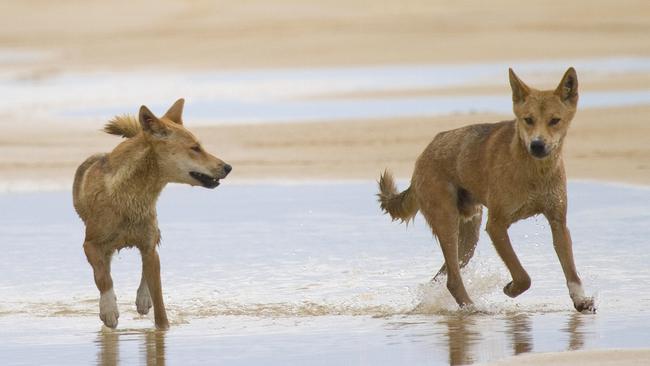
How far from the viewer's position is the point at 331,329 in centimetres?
888

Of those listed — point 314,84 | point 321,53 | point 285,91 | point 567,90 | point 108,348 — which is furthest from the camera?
point 321,53

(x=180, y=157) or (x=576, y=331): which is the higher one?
(x=180, y=157)

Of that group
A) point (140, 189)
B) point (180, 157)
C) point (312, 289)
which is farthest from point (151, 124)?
point (312, 289)

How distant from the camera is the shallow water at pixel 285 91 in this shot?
76.6 feet

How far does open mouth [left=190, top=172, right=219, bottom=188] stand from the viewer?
938 cm

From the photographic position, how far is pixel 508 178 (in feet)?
30.5

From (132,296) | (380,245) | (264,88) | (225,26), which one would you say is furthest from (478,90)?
(225,26)

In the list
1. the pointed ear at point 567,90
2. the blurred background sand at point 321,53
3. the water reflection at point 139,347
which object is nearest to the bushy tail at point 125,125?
the water reflection at point 139,347

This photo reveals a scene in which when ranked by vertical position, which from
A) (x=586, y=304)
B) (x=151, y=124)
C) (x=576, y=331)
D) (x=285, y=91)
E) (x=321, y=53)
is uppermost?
(x=321, y=53)

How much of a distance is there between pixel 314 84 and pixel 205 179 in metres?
19.8

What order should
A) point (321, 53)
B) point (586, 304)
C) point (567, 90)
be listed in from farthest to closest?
point (321, 53) → point (567, 90) → point (586, 304)

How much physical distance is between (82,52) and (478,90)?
1659cm

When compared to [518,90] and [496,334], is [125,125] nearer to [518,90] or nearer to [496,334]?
[518,90]

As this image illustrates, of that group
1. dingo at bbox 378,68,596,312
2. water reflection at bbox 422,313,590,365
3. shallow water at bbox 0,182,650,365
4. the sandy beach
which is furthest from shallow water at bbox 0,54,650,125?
water reflection at bbox 422,313,590,365
